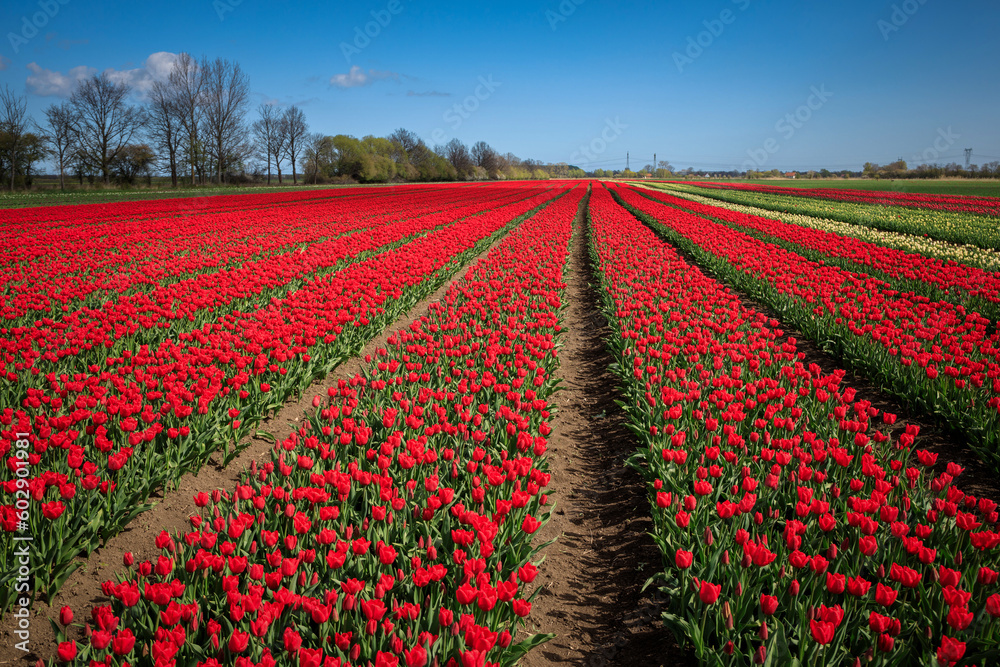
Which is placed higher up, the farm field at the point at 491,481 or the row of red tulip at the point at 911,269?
the row of red tulip at the point at 911,269

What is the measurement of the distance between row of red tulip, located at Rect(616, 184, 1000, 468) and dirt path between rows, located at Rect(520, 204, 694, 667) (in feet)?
9.70

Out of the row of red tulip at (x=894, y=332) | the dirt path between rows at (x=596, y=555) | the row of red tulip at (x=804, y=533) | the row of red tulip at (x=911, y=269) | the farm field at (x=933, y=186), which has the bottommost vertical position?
the dirt path between rows at (x=596, y=555)

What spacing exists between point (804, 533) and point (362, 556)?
2.51 meters

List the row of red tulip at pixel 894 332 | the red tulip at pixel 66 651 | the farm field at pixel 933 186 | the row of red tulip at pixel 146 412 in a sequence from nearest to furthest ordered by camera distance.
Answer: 1. the red tulip at pixel 66 651
2. the row of red tulip at pixel 146 412
3. the row of red tulip at pixel 894 332
4. the farm field at pixel 933 186

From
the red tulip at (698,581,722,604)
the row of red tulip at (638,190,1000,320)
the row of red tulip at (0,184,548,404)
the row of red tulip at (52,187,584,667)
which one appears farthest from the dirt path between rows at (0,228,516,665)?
the row of red tulip at (638,190,1000,320)

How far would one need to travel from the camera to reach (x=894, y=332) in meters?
5.76

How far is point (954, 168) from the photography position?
286ft

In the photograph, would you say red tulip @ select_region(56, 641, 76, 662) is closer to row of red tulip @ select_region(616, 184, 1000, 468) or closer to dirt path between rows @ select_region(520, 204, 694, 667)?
dirt path between rows @ select_region(520, 204, 694, 667)

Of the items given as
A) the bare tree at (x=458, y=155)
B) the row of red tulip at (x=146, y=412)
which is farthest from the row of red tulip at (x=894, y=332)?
the bare tree at (x=458, y=155)

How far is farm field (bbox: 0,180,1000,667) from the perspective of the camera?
7.61 ft

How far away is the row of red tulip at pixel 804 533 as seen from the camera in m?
2.28

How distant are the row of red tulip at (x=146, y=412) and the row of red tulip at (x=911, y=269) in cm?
942

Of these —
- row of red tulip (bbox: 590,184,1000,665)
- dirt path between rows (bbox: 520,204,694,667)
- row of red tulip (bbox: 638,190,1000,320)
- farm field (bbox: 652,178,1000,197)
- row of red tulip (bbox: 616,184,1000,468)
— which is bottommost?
dirt path between rows (bbox: 520,204,694,667)
